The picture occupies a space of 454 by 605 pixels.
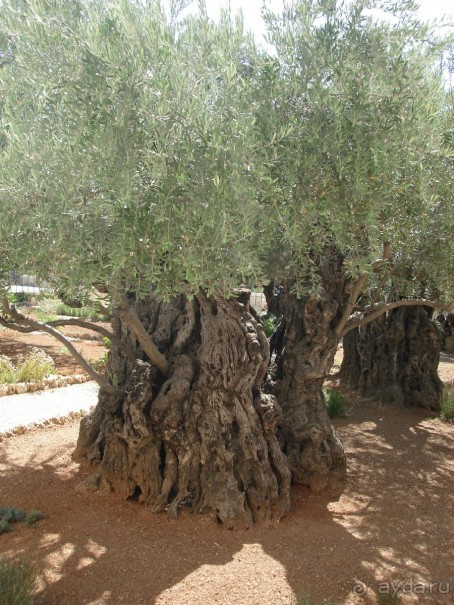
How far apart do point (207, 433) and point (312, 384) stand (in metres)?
1.65

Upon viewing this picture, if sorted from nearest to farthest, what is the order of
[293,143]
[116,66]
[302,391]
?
[116,66] < [293,143] < [302,391]

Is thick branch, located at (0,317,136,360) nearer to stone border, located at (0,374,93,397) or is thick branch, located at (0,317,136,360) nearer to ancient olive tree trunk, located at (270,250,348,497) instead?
ancient olive tree trunk, located at (270,250,348,497)

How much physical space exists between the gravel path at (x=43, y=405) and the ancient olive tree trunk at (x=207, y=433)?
321 cm

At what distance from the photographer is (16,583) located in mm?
3498

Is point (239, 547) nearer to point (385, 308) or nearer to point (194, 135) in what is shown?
point (385, 308)

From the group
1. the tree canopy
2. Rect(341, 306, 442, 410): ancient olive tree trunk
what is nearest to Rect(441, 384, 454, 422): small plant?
Rect(341, 306, 442, 410): ancient olive tree trunk

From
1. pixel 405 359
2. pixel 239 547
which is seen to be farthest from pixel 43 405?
pixel 405 359

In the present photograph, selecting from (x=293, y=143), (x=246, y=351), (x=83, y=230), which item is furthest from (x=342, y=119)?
(x=246, y=351)

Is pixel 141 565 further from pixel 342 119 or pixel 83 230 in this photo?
pixel 342 119

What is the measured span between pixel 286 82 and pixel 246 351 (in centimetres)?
263

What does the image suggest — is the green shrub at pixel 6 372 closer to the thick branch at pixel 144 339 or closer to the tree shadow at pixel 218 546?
the tree shadow at pixel 218 546

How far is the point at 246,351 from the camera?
5.49 metres

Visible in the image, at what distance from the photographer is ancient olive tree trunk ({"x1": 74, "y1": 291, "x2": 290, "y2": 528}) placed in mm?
5199

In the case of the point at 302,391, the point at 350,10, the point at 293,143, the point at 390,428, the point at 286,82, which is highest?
the point at 350,10
